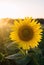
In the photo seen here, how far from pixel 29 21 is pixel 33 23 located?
0.02 m

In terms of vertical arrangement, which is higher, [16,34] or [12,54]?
[16,34]

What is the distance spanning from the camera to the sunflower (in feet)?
3.53

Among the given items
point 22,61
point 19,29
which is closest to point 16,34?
point 19,29

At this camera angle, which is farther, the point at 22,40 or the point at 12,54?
the point at 12,54

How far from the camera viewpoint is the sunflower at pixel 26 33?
108 cm

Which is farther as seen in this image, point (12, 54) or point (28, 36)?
point (12, 54)

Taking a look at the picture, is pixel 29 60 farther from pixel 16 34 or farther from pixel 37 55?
pixel 16 34

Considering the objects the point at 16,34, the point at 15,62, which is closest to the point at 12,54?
the point at 15,62

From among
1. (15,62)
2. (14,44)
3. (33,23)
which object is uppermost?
(33,23)

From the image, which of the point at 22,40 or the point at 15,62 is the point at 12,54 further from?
the point at 22,40

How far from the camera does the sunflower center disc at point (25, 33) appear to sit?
3.56 ft

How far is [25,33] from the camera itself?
1.10 meters

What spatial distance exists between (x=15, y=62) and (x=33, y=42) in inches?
7.2

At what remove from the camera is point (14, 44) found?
3.74 ft
